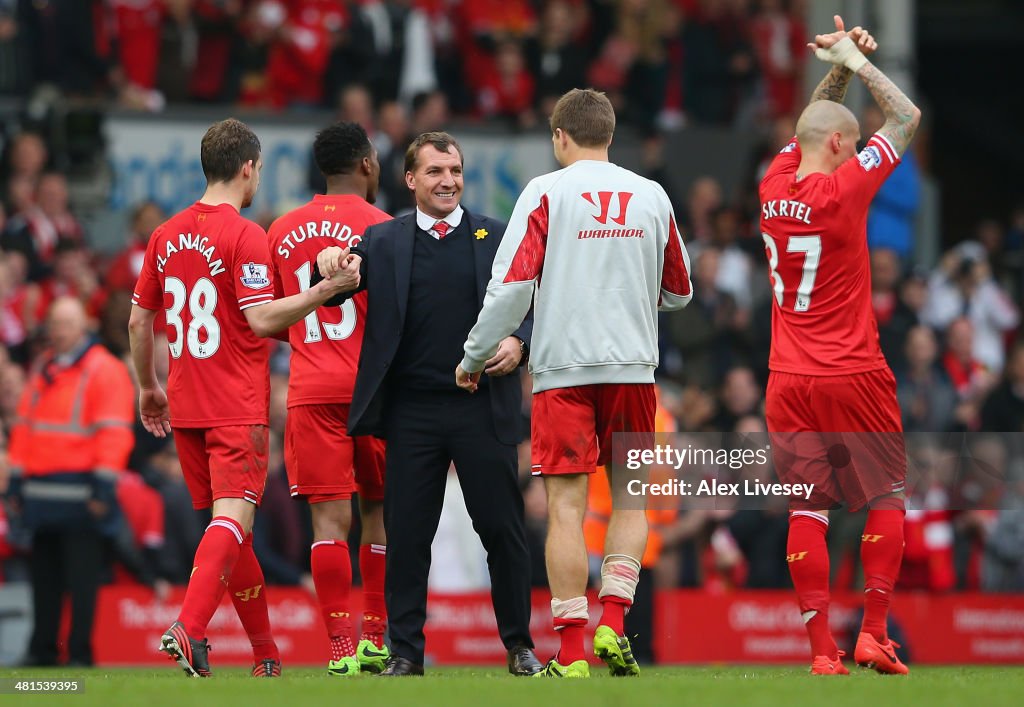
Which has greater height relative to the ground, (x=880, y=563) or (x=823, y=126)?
(x=823, y=126)

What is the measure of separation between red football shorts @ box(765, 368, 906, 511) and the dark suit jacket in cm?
128

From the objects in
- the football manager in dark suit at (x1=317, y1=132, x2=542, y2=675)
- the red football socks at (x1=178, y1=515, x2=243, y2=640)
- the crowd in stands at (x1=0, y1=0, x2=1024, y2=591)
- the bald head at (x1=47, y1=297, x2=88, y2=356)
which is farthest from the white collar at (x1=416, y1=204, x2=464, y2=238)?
the crowd in stands at (x1=0, y1=0, x2=1024, y2=591)

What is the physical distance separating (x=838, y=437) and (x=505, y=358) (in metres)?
1.65

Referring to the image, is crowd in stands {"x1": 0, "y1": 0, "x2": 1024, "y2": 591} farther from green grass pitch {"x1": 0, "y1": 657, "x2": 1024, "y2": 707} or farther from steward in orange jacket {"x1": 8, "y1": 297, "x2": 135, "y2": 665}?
green grass pitch {"x1": 0, "y1": 657, "x2": 1024, "y2": 707}

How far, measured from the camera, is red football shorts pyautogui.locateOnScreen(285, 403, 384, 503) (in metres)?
9.12

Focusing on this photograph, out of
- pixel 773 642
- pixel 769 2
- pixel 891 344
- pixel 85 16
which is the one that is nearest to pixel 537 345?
pixel 773 642

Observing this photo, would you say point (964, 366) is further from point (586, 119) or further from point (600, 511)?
point (586, 119)

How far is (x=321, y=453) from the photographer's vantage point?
9125 millimetres

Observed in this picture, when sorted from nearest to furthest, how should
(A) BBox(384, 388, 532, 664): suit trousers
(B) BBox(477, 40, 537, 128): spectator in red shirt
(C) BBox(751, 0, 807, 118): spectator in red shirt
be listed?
(A) BBox(384, 388, 532, 664): suit trousers
(B) BBox(477, 40, 537, 128): spectator in red shirt
(C) BBox(751, 0, 807, 118): spectator in red shirt

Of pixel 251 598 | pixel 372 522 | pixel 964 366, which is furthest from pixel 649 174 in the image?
pixel 251 598

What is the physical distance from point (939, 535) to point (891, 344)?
7.40 ft

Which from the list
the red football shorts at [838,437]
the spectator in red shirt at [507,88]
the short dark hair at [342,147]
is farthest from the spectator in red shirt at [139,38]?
the red football shorts at [838,437]

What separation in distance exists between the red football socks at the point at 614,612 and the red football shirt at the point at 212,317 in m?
1.91

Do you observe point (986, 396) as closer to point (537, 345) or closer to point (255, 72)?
point (255, 72)
